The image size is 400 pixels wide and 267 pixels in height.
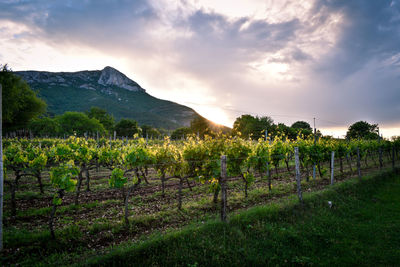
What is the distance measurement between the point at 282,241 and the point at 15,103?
35.8 metres

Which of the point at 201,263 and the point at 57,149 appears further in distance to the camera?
the point at 57,149

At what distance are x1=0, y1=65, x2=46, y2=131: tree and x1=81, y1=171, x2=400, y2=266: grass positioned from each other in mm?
32084

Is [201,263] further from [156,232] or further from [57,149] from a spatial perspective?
[57,149]

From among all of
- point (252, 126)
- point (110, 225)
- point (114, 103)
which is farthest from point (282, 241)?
point (114, 103)

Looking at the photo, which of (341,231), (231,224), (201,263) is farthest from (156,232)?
(341,231)

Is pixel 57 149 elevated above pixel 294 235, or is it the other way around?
pixel 57 149

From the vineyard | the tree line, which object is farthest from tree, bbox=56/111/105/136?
the vineyard

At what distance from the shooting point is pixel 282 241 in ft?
19.7

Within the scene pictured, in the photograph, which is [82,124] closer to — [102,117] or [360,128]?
[102,117]

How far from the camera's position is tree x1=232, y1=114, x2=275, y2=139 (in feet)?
193

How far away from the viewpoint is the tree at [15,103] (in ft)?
86.7

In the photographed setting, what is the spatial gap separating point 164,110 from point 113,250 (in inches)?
6875

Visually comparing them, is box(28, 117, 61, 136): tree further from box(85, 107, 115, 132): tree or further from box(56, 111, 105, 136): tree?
box(85, 107, 115, 132): tree

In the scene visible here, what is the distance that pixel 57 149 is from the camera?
36.0ft
